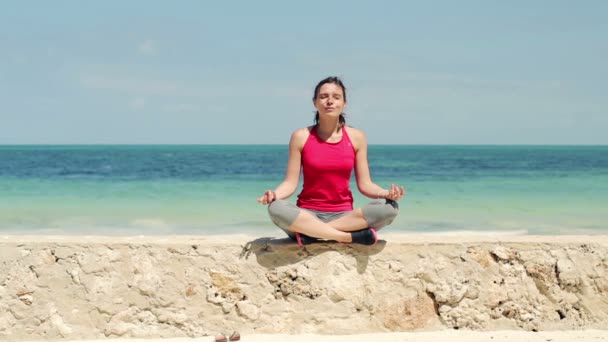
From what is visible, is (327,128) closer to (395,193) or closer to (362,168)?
(362,168)

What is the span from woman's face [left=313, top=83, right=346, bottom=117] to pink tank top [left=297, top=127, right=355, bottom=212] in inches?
6.0

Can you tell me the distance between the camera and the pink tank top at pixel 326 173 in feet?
10.5

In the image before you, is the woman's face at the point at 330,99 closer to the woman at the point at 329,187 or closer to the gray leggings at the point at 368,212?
the woman at the point at 329,187

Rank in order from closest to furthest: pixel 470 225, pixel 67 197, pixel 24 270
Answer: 1. pixel 24 270
2. pixel 470 225
3. pixel 67 197

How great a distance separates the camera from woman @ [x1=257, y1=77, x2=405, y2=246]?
122 inches

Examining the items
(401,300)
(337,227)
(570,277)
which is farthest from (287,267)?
(570,277)

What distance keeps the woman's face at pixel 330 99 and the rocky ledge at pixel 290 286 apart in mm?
681

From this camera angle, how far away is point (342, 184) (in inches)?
129

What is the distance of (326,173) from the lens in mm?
3213

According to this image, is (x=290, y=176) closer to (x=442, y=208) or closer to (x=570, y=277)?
(x=570, y=277)

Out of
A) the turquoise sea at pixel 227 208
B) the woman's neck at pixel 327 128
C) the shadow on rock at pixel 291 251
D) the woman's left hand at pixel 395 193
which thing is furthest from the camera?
the turquoise sea at pixel 227 208

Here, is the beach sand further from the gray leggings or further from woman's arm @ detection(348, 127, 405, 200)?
woman's arm @ detection(348, 127, 405, 200)

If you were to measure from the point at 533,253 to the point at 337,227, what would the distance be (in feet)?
3.33

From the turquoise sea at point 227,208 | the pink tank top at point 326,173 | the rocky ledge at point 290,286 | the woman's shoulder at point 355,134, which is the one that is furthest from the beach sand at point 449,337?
the turquoise sea at point 227,208
